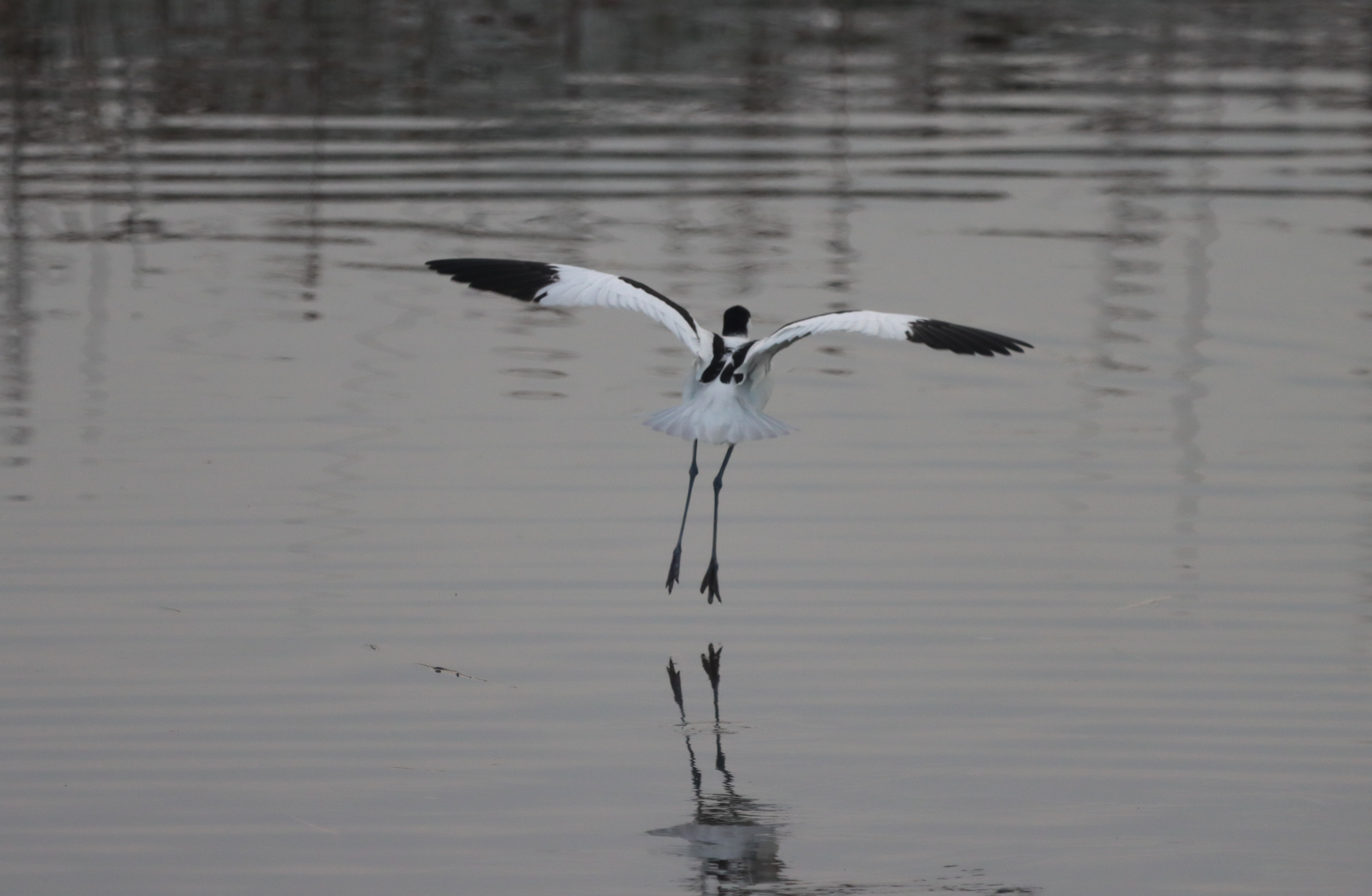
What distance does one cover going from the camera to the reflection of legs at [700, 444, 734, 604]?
7891mm

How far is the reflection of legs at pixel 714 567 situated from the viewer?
7.89 meters

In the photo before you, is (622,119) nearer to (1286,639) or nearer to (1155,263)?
(1155,263)

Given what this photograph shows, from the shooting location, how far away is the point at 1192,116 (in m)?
18.1

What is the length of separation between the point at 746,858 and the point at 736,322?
375 centimetres

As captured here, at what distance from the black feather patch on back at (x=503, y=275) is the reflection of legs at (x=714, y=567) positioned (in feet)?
3.65

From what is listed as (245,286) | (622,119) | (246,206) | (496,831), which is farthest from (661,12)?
(496,831)

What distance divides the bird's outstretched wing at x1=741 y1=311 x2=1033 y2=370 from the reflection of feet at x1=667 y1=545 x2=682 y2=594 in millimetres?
904

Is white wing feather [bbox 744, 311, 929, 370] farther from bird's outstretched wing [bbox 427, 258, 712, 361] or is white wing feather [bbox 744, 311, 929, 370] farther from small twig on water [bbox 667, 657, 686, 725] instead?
small twig on water [bbox 667, 657, 686, 725]

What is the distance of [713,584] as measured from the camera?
789cm

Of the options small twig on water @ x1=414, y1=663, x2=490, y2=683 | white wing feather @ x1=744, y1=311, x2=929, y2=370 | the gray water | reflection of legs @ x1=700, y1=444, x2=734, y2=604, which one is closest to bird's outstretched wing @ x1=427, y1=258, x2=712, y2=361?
white wing feather @ x1=744, y1=311, x2=929, y2=370

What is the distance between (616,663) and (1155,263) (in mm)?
6998

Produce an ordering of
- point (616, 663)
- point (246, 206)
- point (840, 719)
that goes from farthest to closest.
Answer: point (246, 206) < point (616, 663) < point (840, 719)

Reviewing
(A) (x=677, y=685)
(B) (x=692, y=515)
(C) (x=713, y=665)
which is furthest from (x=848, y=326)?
(A) (x=677, y=685)

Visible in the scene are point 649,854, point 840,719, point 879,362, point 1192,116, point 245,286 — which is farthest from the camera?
point 1192,116
